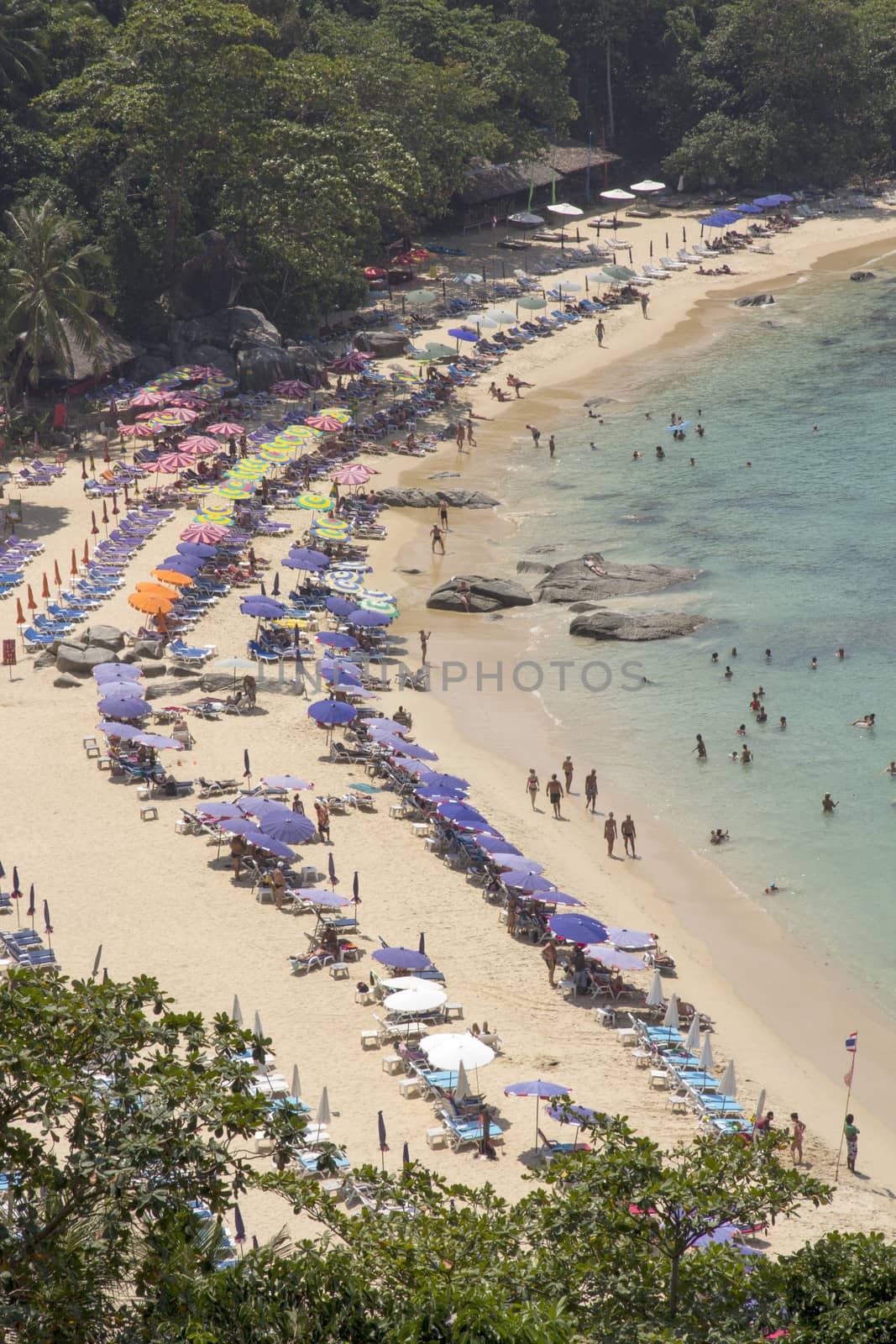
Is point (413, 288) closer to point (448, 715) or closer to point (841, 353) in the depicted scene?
point (841, 353)

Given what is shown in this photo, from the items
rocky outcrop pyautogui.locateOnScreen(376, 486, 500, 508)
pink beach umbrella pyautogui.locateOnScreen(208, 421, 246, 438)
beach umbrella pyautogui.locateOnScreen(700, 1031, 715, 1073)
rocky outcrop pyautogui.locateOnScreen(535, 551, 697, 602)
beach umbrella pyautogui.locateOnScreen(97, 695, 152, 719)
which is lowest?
beach umbrella pyautogui.locateOnScreen(700, 1031, 715, 1073)

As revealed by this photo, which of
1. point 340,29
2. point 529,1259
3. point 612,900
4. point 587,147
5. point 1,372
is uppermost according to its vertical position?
point 340,29

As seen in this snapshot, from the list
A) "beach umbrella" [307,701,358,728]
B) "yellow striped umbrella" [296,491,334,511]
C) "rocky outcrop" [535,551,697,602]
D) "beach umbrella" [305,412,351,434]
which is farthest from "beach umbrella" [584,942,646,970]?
"beach umbrella" [305,412,351,434]

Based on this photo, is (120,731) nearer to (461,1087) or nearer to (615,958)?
(615,958)

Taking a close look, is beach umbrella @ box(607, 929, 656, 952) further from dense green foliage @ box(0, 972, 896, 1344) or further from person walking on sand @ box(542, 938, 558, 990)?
dense green foliage @ box(0, 972, 896, 1344)

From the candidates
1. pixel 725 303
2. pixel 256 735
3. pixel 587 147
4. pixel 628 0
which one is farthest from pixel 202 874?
pixel 628 0
